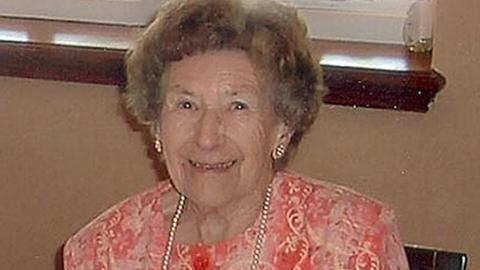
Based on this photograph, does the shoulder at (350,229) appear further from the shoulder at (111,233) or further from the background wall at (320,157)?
the background wall at (320,157)

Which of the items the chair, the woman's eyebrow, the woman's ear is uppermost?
the woman's eyebrow

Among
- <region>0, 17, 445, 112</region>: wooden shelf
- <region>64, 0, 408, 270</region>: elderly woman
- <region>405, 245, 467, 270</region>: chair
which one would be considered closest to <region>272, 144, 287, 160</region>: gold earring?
<region>64, 0, 408, 270</region>: elderly woman

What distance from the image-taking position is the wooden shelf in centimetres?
200

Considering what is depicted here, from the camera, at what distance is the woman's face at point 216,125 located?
5.10 ft

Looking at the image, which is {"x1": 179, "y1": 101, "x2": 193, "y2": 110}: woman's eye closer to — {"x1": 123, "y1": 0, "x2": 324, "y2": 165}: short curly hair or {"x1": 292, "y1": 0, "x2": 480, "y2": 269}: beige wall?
{"x1": 123, "y1": 0, "x2": 324, "y2": 165}: short curly hair

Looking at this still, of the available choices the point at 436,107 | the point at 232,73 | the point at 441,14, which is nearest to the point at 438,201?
the point at 436,107

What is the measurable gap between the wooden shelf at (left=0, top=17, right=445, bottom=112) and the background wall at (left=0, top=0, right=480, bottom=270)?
0.11ft

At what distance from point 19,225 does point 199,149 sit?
84cm

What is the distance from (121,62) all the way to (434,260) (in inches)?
28.4

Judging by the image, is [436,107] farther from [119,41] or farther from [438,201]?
[119,41]

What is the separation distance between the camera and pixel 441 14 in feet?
6.44

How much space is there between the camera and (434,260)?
1681 mm

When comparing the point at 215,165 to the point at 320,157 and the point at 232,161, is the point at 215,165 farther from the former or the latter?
the point at 320,157

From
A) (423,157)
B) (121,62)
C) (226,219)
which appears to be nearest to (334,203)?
(226,219)
